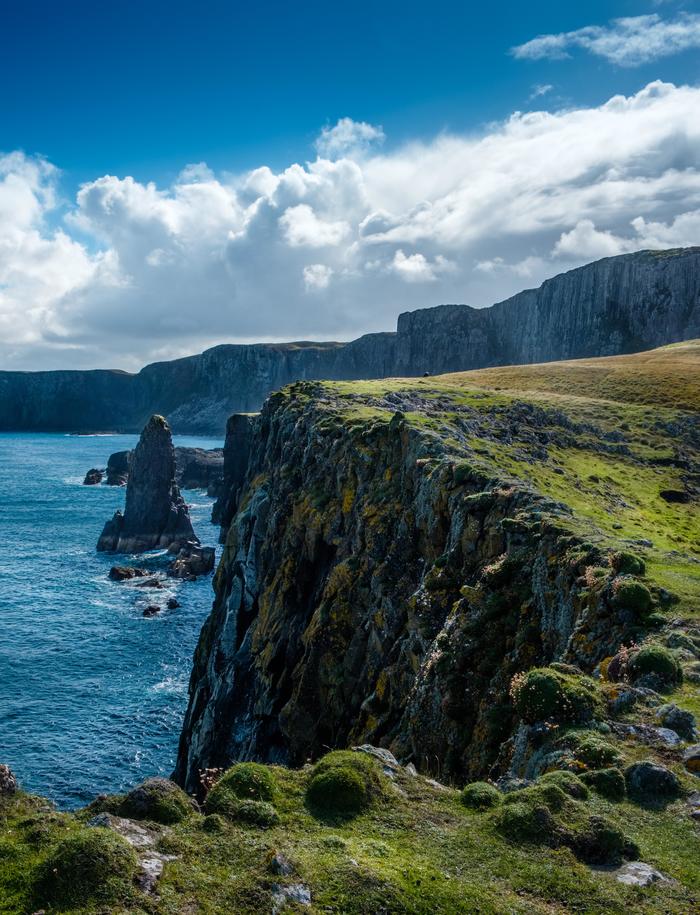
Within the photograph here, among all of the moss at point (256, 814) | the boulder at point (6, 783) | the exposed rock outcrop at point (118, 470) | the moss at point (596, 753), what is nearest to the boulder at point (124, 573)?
the exposed rock outcrop at point (118, 470)

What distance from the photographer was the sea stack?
124000 mm

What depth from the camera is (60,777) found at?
5122 cm

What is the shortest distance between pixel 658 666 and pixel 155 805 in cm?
1222

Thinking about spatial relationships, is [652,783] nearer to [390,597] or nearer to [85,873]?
[85,873]

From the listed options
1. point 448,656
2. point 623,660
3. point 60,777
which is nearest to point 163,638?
point 60,777

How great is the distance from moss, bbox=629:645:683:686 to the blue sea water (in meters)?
44.0

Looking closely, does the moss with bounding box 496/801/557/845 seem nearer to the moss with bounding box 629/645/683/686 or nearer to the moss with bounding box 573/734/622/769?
the moss with bounding box 573/734/622/769

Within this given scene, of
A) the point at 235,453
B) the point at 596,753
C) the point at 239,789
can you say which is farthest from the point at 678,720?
the point at 235,453

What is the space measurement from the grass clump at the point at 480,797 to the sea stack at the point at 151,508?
368 feet

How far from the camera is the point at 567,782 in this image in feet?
45.4

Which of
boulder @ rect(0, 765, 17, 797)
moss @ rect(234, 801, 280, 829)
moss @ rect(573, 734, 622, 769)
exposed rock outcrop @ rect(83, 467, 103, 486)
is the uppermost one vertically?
moss @ rect(573, 734, 622, 769)

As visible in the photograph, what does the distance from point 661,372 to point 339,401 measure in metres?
52.2

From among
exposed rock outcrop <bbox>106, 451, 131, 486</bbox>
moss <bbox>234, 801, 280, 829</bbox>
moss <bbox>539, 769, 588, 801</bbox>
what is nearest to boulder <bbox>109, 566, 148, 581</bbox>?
exposed rock outcrop <bbox>106, 451, 131, 486</bbox>

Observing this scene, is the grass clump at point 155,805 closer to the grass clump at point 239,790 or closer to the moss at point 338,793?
the grass clump at point 239,790
